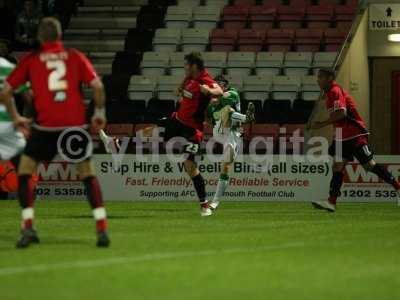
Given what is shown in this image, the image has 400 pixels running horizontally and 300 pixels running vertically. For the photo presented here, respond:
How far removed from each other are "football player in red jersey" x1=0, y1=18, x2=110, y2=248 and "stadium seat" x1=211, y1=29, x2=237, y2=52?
15.7m

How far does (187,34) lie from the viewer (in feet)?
86.7

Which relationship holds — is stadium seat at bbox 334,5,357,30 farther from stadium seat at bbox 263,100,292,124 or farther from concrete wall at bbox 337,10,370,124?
stadium seat at bbox 263,100,292,124

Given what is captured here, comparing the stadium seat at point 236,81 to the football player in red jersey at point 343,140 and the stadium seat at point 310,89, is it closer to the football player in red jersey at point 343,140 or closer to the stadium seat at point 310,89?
the stadium seat at point 310,89

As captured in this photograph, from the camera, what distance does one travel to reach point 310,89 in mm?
24188

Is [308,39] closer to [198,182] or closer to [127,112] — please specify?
[127,112]

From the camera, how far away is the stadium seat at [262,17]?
26.4 m

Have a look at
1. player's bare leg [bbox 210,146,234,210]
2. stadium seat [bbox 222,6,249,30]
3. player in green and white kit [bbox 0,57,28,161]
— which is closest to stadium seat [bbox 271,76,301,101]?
stadium seat [bbox 222,6,249,30]

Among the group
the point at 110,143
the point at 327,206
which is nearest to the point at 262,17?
the point at 110,143

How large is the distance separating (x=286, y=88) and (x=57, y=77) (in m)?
14.4

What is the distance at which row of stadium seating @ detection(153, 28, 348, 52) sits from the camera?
25.5 m

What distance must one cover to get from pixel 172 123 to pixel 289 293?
341 inches

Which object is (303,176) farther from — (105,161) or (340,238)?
(340,238)

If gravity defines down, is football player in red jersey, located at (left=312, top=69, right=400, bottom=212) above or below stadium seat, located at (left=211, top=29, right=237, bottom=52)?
below

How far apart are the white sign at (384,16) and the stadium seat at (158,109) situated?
18.1 ft
